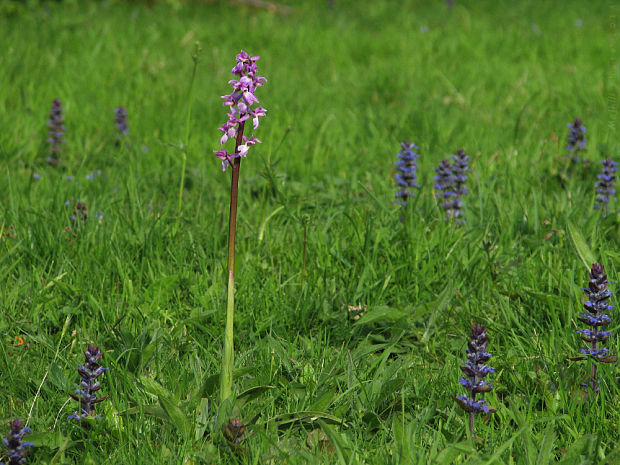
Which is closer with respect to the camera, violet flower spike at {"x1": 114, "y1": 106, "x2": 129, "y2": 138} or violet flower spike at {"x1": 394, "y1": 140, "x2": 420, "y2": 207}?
violet flower spike at {"x1": 394, "y1": 140, "x2": 420, "y2": 207}

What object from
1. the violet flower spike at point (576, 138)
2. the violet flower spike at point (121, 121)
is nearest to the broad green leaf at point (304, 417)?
the violet flower spike at point (576, 138)

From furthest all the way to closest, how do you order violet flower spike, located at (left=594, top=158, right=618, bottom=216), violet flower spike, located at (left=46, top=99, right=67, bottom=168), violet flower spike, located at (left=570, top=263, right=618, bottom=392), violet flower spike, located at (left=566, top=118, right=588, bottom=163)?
violet flower spike, located at (left=46, top=99, right=67, bottom=168)
violet flower spike, located at (left=566, top=118, right=588, bottom=163)
violet flower spike, located at (left=594, top=158, right=618, bottom=216)
violet flower spike, located at (left=570, top=263, right=618, bottom=392)

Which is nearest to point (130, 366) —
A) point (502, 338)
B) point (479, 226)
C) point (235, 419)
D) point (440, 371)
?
point (235, 419)

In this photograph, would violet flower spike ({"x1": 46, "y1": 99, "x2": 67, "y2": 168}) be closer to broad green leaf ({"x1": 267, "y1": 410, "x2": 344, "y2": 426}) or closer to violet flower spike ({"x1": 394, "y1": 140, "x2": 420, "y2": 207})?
violet flower spike ({"x1": 394, "y1": 140, "x2": 420, "y2": 207})

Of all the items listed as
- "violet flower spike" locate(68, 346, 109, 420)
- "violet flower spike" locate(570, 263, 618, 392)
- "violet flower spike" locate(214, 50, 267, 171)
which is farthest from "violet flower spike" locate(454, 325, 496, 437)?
"violet flower spike" locate(68, 346, 109, 420)

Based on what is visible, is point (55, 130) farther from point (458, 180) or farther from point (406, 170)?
point (458, 180)

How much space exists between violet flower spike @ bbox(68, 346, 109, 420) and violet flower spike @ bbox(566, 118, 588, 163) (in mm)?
3072

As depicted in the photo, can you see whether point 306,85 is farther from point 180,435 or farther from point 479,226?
point 180,435

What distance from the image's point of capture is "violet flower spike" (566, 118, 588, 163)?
12.9 ft

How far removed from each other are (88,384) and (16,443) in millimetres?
266

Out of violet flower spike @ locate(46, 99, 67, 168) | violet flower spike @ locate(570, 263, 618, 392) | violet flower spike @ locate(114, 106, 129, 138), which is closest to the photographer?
violet flower spike @ locate(570, 263, 618, 392)

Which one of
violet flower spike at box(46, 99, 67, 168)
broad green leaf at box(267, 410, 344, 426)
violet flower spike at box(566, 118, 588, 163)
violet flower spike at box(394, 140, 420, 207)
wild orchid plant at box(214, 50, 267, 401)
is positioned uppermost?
wild orchid plant at box(214, 50, 267, 401)

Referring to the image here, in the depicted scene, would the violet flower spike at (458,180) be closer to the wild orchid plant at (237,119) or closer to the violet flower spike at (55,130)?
the wild orchid plant at (237,119)

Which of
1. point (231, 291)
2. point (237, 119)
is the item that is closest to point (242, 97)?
point (237, 119)
